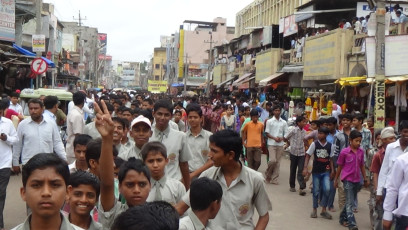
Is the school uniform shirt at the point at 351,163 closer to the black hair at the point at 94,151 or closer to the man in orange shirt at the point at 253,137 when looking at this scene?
the man in orange shirt at the point at 253,137

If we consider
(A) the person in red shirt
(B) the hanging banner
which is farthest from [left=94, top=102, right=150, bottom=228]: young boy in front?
(B) the hanging banner

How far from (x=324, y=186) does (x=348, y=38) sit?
10475mm

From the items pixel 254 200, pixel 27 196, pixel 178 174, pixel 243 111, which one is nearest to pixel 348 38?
pixel 243 111

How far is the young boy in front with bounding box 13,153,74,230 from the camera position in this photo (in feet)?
9.08

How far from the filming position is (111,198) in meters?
3.73

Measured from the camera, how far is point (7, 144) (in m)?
7.21

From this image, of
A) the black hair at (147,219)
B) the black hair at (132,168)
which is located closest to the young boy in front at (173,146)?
the black hair at (132,168)

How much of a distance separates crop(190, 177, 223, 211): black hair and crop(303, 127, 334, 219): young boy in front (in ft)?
20.2

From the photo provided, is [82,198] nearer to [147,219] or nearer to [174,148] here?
[147,219]

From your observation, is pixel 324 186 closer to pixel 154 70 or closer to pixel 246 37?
pixel 246 37

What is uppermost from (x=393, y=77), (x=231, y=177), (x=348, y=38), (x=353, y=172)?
(x=348, y=38)

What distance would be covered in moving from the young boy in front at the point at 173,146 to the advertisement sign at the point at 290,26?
22.1m

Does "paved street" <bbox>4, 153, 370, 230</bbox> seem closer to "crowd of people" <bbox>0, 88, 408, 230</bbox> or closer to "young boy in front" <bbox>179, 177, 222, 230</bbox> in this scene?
"crowd of people" <bbox>0, 88, 408, 230</bbox>

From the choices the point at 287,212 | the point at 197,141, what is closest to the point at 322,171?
the point at 287,212
